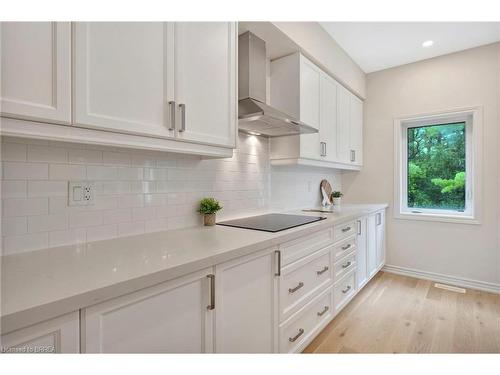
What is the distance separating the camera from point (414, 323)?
2.15 metres

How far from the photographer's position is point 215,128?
148cm

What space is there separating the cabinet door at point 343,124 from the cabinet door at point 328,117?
0.10m

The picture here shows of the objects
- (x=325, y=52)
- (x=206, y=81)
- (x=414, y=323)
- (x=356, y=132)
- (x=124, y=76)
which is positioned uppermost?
(x=325, y=52)

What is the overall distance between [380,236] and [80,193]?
10.2ft

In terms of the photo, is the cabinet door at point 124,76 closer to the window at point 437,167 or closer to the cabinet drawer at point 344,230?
the cabinet drawer at point 344,230

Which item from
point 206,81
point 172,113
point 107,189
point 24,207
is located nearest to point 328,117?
point 206,81

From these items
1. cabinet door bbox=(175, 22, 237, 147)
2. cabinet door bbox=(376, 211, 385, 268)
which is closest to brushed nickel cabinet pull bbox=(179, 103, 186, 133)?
cabinet door bbox=(175, 22, 237, 147)

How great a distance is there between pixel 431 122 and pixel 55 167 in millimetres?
3709

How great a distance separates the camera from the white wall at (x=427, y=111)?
2.76 metres

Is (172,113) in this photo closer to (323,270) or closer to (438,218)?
(323,270)

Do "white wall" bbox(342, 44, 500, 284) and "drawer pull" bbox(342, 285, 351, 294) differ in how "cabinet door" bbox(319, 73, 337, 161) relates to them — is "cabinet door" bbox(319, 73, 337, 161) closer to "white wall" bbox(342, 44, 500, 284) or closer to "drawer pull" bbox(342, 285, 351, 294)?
"white wall" bbox(342, 44, 500, 284)

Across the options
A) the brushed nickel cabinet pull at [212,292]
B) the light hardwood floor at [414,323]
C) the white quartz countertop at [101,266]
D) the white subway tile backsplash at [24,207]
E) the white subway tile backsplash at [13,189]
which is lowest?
the light hardwood floor at [414,323]

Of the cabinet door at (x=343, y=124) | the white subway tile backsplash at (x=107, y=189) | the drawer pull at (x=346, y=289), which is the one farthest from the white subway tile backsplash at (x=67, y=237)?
the cabinet door at (x=343, y=124)

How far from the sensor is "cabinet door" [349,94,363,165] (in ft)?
10.5
